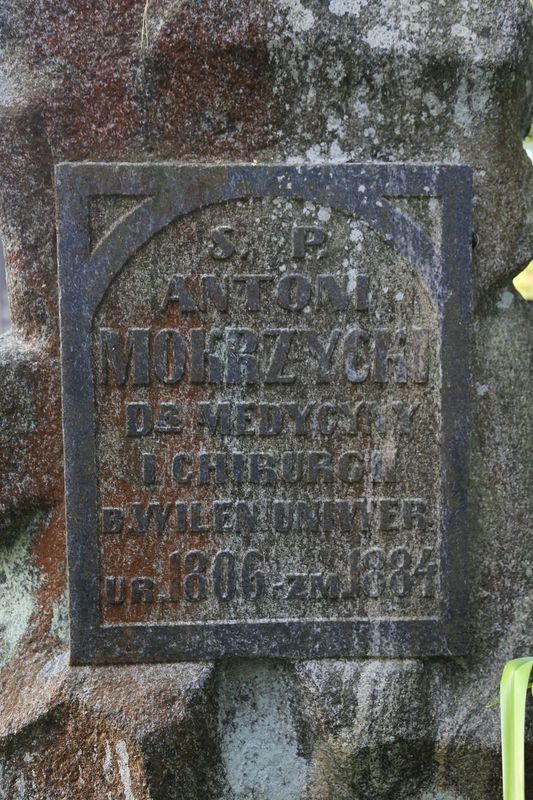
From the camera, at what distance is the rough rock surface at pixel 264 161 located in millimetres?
1337

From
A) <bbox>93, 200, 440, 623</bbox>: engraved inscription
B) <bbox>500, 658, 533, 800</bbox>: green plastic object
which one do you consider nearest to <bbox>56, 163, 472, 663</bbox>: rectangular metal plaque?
<bbox>93, 200, 440, 623</bbox>: engraved inscription

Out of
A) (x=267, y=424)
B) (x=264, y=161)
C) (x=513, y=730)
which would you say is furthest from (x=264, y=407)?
(x=513, y=730)

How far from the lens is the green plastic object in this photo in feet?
4.07

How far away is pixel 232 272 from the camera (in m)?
1.35

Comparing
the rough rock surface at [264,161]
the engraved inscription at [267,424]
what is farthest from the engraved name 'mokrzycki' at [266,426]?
the rough rock surface at [264,161]

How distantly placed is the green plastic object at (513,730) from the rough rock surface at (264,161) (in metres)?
0.15

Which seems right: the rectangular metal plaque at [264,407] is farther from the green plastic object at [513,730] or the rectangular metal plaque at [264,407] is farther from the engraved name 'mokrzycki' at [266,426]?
the green plastic object at [513,730]

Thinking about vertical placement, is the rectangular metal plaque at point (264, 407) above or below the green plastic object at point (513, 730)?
above

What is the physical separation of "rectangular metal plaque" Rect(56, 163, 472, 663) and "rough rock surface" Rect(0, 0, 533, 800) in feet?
0.20

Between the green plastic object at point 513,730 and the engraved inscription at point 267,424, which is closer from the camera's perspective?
the green plastic object at point 513,730

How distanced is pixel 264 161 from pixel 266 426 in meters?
0.43

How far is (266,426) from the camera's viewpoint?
1.38 meters

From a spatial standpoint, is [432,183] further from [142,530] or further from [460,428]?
[142,530]

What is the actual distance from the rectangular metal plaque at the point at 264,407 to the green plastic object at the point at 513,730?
0.49ft
